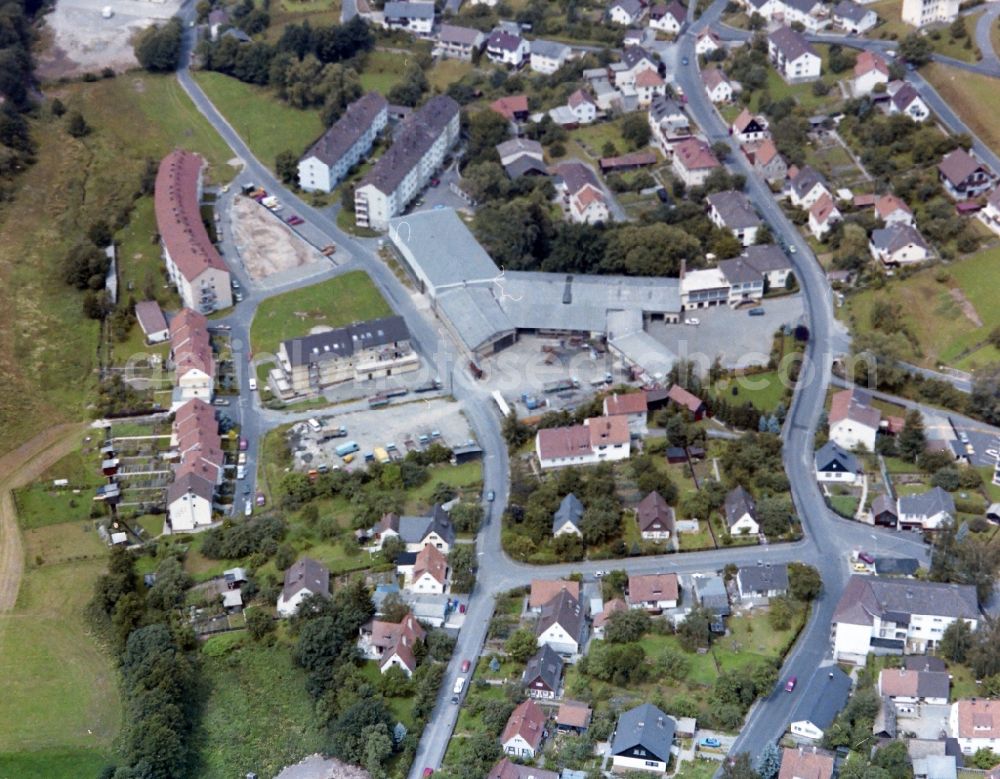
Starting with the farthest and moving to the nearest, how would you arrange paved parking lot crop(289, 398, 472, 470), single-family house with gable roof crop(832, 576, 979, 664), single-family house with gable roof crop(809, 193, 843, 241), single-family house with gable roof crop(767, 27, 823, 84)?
1. single-family house with gable roof crop(767, 27, 823, 84)
2. single-family house with gable roof crop(809, 193, 843, 241)
3. paved parking lot crop(289, 398, 472, 470)
4. single-family house with gable roof crop(832, 576, 979, 664)

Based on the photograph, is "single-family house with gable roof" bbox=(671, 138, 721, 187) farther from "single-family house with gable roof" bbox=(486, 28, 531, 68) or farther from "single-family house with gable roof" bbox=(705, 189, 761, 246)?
"single-family house with gable roof" bbox=(486, 28, 531, 68)

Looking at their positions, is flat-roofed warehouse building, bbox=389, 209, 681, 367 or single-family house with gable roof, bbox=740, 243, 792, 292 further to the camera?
single-family house with gable roof, bbox=740, 243, 792, 292

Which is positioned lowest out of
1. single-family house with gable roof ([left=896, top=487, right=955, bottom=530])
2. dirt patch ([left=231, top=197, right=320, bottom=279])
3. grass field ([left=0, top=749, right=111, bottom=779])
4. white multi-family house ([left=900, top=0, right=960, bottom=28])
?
grass field ([left=0, top=749, right=111, bottom=779])

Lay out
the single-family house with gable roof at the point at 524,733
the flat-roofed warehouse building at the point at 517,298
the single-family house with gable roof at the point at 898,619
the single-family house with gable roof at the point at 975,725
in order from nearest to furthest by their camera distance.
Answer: the single-family house with gable roof at the point at 975,725, the single-family house with gable roof at the point at 524,733, the single-family house with gable roof at the point at 898,619, the flat-roofed warehouse building at the point at 517,298

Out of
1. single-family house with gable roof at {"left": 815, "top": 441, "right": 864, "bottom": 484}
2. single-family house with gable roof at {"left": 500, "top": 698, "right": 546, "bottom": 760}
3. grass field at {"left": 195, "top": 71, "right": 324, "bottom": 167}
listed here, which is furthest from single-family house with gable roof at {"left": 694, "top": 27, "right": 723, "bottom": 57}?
single-family house with gable roof at {"left": 500, "top": 698, "right": 546, "bottom": 760}

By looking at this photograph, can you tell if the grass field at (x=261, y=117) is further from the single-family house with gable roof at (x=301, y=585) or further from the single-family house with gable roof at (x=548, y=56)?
the single-family house with gable roof at (x=301, y=585)

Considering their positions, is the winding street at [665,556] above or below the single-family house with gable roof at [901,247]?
below

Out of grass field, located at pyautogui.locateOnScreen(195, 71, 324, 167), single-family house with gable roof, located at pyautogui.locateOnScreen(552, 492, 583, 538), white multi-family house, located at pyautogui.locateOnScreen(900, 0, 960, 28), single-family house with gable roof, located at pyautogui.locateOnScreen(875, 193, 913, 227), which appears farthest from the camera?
white multi-family house, located at pyautogui.locateOnScreen(900, 0, 960, 28)

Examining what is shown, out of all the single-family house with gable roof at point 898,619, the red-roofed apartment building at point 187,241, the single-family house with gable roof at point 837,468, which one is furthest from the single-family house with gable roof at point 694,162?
the single-family house with gable roof at point 898,619

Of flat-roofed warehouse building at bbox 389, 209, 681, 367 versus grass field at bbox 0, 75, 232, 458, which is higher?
flat-roofed warehouse building at bbox 389, 209, 681, 367
